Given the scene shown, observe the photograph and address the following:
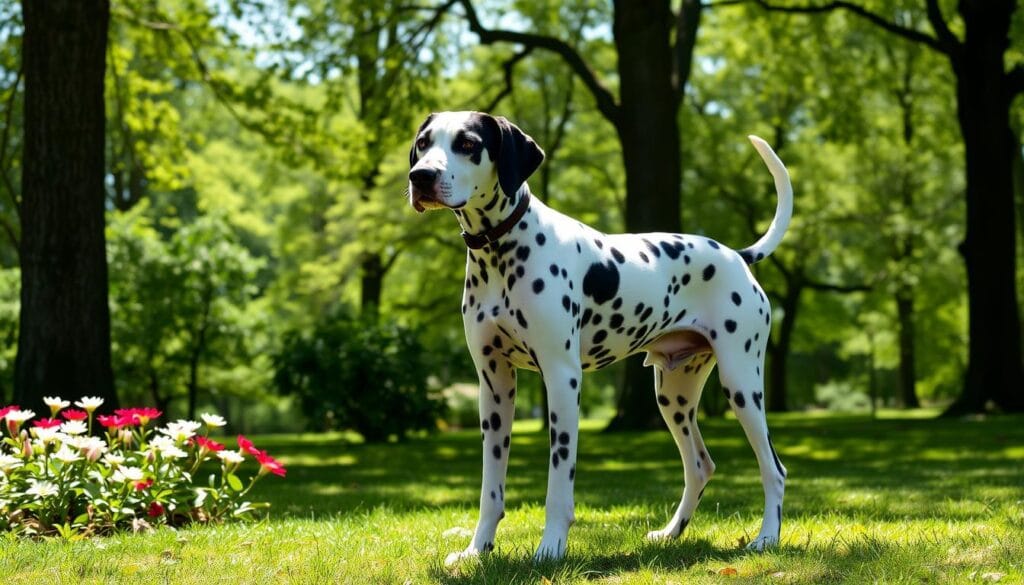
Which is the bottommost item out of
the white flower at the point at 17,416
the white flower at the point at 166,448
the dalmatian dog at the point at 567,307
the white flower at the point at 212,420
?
the white flower at the point at 166,448

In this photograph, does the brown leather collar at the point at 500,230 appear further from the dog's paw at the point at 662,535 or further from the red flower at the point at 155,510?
the red flower at the point at 155,510

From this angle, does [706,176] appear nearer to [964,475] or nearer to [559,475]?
[964,475]

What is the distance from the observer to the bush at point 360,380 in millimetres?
17797

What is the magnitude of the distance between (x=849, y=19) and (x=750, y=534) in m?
21.3

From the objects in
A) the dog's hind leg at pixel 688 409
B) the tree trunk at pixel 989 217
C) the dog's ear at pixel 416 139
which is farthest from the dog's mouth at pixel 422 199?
the tree trunk at pixel 989 217

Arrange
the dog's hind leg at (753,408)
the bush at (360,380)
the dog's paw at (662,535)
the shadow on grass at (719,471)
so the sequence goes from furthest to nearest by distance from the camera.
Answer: the bush at (360,380) < the shadow on grass at (719,471) < the dog's paw at (662,535) < the dog's hind leg at (753,408)

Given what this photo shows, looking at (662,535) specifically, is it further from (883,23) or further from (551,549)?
(883,23)

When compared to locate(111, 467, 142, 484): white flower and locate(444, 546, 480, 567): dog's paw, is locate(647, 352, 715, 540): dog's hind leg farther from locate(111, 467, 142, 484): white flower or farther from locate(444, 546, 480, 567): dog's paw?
locate(111, 467, 142, 484): white flower

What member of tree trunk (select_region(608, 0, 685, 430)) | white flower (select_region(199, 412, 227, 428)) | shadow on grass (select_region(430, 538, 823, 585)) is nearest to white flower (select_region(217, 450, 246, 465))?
white flower (select_region(199, 412, 227, 428))

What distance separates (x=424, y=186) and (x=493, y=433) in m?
1.47

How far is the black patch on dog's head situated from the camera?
4.96 m

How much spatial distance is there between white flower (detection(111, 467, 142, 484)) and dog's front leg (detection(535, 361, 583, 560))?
2646 millimetres

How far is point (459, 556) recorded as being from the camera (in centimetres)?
514

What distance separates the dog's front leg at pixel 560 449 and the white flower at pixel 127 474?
265 centimetres
